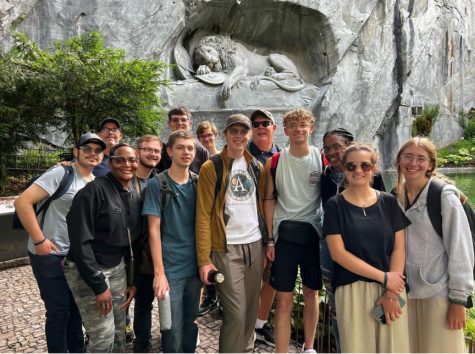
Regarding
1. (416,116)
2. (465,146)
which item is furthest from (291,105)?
(465,146)

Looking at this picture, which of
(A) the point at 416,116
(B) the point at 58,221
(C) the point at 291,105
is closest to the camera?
(B) the point at 58,221

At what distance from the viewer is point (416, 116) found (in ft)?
66.2

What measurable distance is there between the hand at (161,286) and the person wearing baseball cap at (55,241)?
748 mm

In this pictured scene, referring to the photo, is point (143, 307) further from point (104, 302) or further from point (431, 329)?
point (431, 329)

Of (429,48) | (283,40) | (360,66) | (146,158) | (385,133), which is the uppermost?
(429,48)

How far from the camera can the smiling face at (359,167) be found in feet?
7.08

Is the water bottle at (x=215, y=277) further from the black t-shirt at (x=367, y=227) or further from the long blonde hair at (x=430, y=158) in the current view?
the long blonde hair at (x=430, y=158)

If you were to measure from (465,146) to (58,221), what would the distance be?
90.6 feet

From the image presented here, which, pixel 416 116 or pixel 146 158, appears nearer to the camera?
pixel 146 158

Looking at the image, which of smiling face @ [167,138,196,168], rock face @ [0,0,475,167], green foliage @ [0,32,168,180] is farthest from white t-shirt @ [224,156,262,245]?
rock face @ [0,0,475,167]

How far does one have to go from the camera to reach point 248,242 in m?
2.56

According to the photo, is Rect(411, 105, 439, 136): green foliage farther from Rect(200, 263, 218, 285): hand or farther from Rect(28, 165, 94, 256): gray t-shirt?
Rect(28, 165, 94, 256): gray t-shirt

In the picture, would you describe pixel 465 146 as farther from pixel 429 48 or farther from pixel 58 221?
pixel 58 221

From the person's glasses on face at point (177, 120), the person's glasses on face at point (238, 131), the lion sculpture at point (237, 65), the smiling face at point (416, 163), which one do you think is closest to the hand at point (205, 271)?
the person's glasses on face at point (238, 131)
